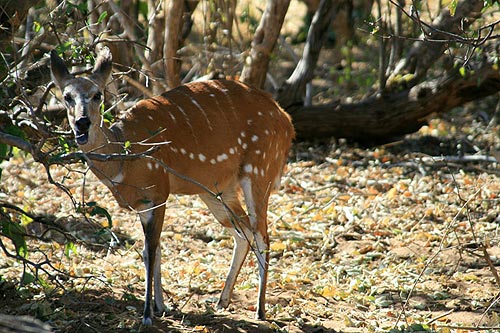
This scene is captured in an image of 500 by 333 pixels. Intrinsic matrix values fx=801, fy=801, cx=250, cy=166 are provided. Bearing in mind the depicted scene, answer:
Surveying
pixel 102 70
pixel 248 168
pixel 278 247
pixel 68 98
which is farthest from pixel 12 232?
pixel 278 247

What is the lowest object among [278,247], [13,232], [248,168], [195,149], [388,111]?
[13,232]

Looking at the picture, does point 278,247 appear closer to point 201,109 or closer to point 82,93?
point 201,109

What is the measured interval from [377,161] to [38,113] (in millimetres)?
5074

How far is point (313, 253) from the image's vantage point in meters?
7.03

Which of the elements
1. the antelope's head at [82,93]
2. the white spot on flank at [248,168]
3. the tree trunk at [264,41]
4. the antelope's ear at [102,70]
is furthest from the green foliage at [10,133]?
the tree trunk at [264,41]

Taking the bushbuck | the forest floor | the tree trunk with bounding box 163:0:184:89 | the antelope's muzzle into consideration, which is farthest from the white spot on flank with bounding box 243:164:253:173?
the tree trunk with bounding box 163:0:184:89

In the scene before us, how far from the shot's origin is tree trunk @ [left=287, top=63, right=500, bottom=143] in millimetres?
9078

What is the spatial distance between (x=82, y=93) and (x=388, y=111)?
513 cm

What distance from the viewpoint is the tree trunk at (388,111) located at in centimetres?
908

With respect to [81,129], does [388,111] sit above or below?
above

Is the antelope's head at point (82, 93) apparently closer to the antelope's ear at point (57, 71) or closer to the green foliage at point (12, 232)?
the antelope's ear at point (57, 71)

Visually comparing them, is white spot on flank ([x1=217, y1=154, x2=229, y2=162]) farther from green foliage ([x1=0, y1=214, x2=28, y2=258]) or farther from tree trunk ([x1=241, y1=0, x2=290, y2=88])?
tree trunk ([x1=241, y1=0, x2=290, y2=88])

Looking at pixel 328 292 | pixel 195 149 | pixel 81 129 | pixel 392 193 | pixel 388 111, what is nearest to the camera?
pixel 81 129

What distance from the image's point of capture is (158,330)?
5.25m
